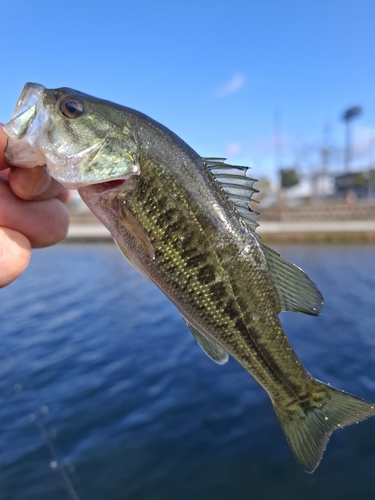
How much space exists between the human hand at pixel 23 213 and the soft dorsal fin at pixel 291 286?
133cm

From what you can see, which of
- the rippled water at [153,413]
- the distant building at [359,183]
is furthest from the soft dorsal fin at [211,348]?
the distant building at [359,183]

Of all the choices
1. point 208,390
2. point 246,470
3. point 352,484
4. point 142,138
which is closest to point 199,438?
point 246,470

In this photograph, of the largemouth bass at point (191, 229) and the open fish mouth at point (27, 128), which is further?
the largemouth bass at point (191, 229)

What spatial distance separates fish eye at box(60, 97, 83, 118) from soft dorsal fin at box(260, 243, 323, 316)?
51.9 inches

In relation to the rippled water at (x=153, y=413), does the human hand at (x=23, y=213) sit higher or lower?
higher

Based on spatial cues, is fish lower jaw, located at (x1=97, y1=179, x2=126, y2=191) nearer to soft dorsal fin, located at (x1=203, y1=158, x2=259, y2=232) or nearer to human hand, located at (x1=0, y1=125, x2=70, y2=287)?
human hand, located at (x1=0, y1=125, x2=70, y2=287)

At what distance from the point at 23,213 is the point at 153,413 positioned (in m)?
5.24

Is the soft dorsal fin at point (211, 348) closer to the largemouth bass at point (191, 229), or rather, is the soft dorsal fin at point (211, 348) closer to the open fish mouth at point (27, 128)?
the largemouth bass at point (191, 229)

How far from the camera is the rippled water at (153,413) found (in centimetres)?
495

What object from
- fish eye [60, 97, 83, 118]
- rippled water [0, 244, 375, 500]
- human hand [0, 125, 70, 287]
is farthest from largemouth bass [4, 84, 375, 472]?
rippled water [0, 244, 375, 500]

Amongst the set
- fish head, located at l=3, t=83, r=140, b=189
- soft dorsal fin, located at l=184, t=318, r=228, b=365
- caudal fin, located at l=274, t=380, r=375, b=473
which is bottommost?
caudal fin, located at l=274, t=380, r=375, b=473

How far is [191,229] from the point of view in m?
2.07

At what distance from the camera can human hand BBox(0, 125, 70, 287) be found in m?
2.09

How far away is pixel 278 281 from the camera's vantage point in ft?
7.21
